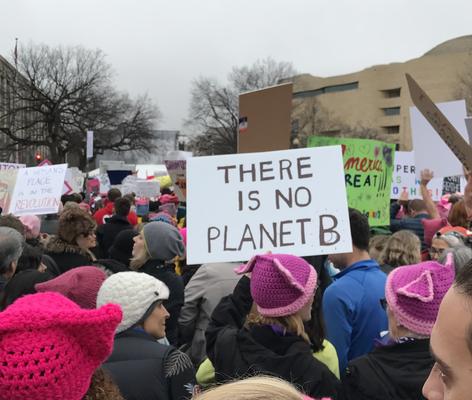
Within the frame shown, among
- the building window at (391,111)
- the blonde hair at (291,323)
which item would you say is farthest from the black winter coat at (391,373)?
the building window at (391,111)

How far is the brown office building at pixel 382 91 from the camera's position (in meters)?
70.1

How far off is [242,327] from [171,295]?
136cm

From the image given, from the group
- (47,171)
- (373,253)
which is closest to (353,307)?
(373,253)

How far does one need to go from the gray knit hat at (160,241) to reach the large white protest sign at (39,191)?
8.23ft

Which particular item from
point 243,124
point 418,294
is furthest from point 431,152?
point 418,294

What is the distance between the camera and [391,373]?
209cm

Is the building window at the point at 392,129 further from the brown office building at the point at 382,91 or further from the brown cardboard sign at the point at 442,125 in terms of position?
the brown cardboard sign at the point at 442,125

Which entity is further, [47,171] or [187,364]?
[47,171]

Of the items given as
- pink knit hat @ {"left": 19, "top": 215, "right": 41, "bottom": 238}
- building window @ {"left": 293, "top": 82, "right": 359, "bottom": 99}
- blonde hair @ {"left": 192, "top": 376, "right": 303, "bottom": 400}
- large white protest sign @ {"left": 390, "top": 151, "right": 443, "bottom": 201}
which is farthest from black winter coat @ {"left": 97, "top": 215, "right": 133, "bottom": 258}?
building window @ {"left": 293, "top": 82, "right": 359, "bottom": 99}

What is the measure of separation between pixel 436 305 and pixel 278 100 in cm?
238

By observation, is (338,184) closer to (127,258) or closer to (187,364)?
(187,364)

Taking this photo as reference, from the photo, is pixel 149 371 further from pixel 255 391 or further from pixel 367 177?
pixel 367 177

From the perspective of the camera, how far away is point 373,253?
4281 mm

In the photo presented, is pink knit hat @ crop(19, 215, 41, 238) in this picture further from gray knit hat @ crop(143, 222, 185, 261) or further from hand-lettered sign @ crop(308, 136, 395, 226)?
hand-lettered sign @ crop(308, 136, 395, 226)
